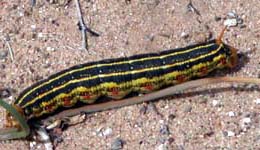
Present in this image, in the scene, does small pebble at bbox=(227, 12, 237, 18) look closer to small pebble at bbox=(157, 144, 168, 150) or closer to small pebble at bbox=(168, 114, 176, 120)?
small pebble at bbox=(168, 114, 176, 120)

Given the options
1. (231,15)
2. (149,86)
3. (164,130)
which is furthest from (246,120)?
(231,15)

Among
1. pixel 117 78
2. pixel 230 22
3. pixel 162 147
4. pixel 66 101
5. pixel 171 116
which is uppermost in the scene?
pixel 230 22

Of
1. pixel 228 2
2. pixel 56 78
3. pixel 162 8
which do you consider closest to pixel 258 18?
pixel 228 2

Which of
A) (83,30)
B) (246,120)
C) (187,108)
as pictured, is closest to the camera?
(246,120)

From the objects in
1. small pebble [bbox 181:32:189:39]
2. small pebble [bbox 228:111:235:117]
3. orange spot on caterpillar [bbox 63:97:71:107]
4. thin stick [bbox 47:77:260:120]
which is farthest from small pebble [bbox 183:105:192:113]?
orange spot on caterpillar [bbox 63:97:71:107]

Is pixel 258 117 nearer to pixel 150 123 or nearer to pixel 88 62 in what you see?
pixel 150 123

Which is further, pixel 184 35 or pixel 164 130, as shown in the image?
pixel 184 35

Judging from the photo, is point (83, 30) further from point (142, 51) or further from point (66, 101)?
point (66, 101)
